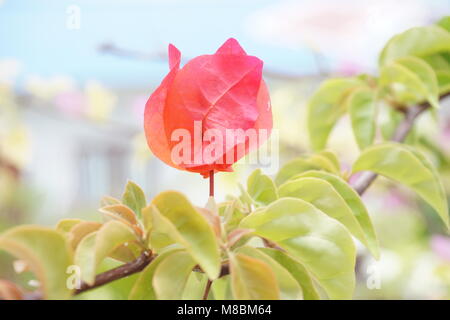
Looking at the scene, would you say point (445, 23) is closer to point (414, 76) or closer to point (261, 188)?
point (414, 76)

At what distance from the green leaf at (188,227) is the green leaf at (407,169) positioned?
12 centimetres

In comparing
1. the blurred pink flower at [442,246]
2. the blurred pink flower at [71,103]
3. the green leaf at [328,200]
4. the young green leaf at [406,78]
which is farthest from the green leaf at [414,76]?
the blurred pink flower at [71,103]

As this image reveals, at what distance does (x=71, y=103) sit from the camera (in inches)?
37.2

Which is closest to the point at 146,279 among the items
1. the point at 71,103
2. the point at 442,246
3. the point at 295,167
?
the point at 295,167

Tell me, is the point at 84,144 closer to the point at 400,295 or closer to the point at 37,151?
the point at 37,151

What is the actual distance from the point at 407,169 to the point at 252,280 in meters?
0.12

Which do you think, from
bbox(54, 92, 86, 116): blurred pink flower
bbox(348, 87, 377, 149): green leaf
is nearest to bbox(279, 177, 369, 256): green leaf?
bbox(348, 87, 377, 149): green leaf

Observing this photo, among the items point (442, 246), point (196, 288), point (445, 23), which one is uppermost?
point (445, 23)

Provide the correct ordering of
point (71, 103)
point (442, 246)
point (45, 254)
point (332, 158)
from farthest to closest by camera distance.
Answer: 1. point (71, 103)
2. point (442, 246)
3. point (332, 158)
4. point (45, 254)

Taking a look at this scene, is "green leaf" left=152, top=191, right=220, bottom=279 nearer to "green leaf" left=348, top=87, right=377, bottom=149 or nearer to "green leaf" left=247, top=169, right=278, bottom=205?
"green leaf" left=247, top=169, right=278, bottom=205

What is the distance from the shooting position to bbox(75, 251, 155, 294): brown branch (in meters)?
0.15

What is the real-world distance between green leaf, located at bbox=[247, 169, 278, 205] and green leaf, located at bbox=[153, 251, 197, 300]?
0.19 feet

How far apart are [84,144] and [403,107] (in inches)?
30.4
